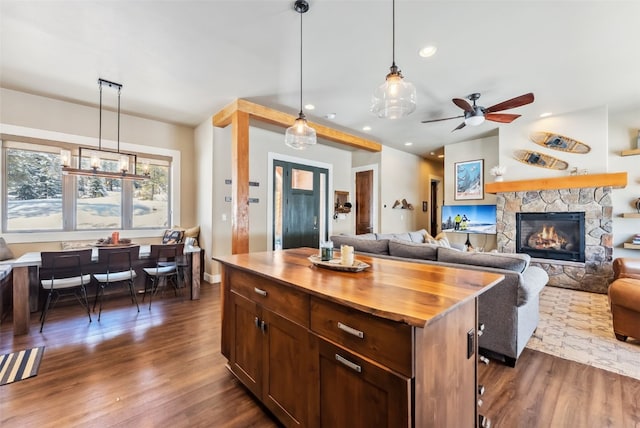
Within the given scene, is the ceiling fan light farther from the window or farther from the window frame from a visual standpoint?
Answer: the window frame

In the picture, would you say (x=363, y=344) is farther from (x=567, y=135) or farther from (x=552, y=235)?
(x=567, y=135)

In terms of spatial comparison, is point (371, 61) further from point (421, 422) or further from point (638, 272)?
point (638, 272)

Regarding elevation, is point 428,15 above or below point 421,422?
above

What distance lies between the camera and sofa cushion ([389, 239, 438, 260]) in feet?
8.91

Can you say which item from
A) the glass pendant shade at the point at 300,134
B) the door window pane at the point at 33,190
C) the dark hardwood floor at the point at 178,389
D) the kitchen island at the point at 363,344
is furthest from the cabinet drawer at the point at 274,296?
the door window pane at the point at 33,190

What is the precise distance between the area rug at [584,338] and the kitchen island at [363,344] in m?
→ 1.74

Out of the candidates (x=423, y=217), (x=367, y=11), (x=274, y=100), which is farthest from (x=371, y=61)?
(x=423, y=217)

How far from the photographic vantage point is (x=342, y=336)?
3.76ft

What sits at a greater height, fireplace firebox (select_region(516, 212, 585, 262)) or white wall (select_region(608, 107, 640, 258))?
white wall (select_region(608, 107, 640, 258))

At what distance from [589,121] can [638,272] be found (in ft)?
9.48

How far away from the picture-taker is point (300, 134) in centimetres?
280

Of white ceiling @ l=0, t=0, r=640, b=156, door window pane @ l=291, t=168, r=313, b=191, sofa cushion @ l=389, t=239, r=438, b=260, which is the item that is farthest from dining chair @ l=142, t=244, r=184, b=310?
door window pane @ l=291, t=168, r=313, b=191

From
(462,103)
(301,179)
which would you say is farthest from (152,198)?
(462,103)

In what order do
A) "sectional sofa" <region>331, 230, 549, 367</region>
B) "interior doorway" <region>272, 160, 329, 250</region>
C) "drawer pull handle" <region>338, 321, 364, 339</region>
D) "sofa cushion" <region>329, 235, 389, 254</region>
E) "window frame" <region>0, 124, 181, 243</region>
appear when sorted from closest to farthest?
"drawer pull handle" <region>338, 321, 364, 339</region>, "sectional sofa" <region>331, 230, 549, 367</region>, "sofa cushion" <region>329, 235, 389, 254</region>, "window frame" <region>0, 124, 181, 243</region>, "interior doorway" <region>272, 160, 329, 250</region>
